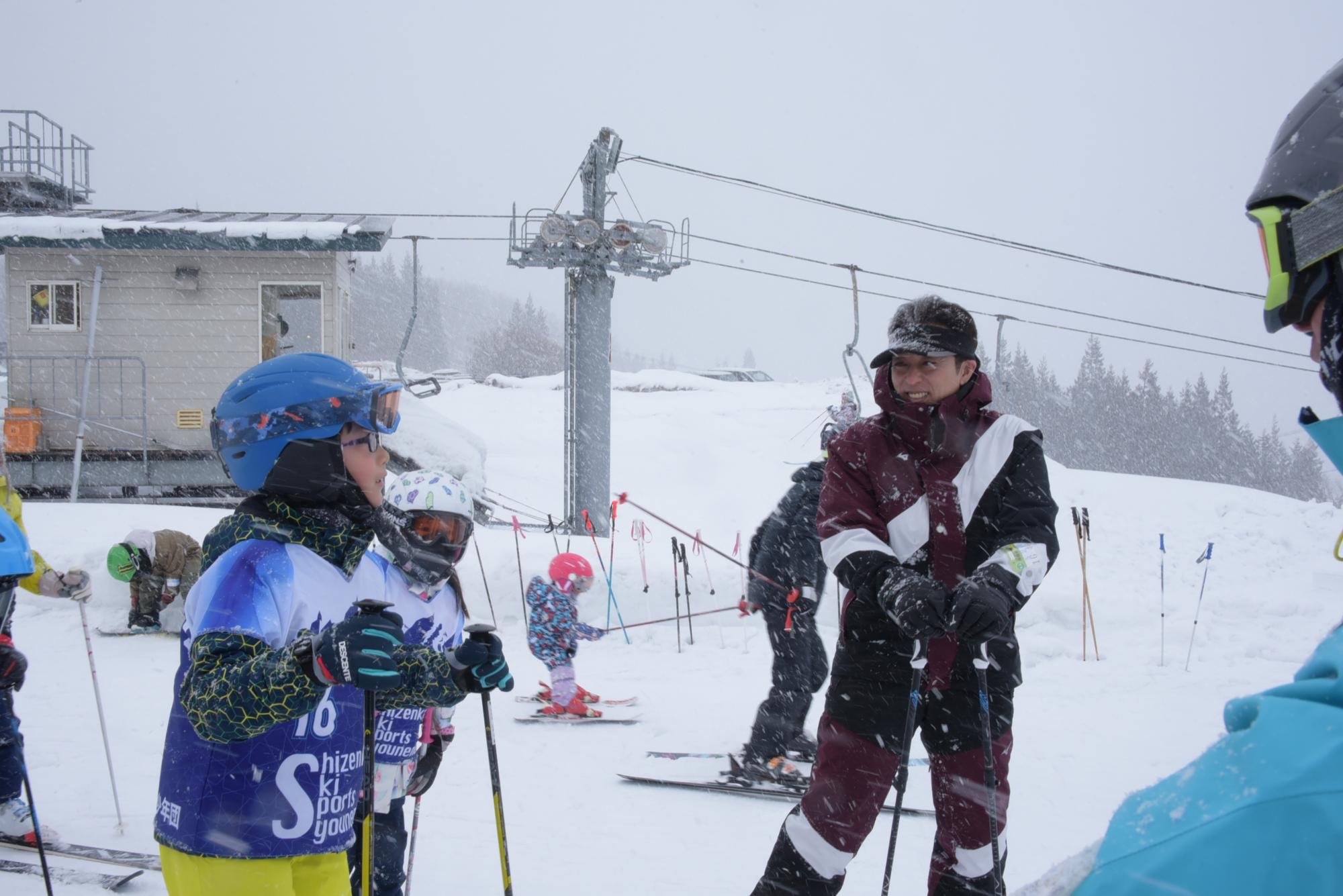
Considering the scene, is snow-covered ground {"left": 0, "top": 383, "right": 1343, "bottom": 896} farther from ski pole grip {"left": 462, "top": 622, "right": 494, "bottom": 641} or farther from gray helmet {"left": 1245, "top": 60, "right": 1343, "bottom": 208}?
gray helmet {"left": 1245, "top": 60, "right": 1343, "bottom": 208}

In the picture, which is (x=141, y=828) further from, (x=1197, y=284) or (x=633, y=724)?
(x=1197, y=284)

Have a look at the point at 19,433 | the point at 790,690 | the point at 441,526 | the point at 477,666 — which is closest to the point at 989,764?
the point at 477,666

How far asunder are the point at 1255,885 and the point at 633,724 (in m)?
5.60

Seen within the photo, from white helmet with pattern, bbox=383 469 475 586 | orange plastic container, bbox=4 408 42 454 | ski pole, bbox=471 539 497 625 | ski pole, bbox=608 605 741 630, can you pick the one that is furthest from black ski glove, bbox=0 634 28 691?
orange plastic container, bbox=4 408 42 454

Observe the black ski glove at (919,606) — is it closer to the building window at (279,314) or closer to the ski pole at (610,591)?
the ski pole at (610,591)

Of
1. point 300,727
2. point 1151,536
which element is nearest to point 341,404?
point 300,727

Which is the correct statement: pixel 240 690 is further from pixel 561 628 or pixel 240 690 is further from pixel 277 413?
pixel 561 628

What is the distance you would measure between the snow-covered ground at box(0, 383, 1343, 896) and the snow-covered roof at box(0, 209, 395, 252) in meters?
3.31

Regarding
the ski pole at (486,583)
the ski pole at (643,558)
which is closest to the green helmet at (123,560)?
the ski pole at (486,583)

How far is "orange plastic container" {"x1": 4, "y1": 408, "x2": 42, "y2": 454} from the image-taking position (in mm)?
12430

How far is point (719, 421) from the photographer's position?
75.3 ft

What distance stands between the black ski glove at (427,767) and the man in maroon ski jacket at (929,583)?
1.27m

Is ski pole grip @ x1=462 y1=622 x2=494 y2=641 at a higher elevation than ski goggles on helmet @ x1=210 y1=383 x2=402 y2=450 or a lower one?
lower

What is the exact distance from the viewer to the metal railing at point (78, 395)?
13.0 metres
